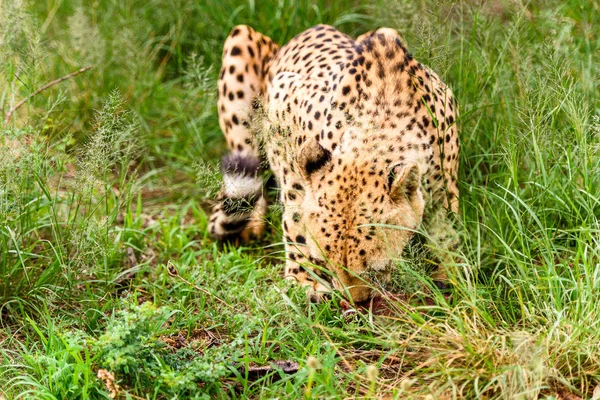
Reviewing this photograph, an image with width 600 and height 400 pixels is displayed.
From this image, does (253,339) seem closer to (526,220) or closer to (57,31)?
(526,220)

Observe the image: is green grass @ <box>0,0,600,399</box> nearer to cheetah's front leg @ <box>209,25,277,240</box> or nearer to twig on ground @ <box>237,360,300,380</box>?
twig on ground @ <box>237,360,300,380</box>

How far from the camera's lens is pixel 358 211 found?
3.47 meters

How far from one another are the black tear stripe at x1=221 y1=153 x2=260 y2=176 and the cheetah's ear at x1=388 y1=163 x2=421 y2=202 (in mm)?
986

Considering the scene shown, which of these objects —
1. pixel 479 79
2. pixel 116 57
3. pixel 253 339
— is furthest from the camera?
pixel 116 57

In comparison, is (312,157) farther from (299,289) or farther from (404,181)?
(299,289)

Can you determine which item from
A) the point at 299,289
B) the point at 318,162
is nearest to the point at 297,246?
the point at 299,289

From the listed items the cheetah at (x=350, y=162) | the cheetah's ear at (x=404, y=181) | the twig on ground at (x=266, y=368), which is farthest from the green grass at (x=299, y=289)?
the cheetah's ear at (x=404, y=181)

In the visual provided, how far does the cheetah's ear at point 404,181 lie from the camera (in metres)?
3.47

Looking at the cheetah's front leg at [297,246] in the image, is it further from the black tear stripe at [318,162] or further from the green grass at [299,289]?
the black tear stripe at [318,162]

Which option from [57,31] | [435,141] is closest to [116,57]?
[57,31]

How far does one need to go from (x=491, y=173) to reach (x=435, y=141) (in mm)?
605

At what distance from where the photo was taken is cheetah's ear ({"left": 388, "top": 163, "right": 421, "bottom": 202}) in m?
3.47

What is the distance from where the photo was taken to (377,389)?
3273mm

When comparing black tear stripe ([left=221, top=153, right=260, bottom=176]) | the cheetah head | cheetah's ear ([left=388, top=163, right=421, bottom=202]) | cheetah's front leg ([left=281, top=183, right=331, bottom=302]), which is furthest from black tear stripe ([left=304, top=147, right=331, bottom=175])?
black tear stripe ([left=221, top=153, right=260, bottom=176])
